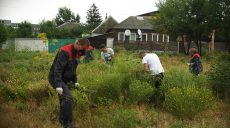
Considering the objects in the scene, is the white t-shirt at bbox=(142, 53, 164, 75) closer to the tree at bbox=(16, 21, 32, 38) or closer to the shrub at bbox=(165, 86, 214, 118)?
the shrub at bbox=(165, 86, 214, 118)

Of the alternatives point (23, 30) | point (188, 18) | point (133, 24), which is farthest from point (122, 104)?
point (23, 30)

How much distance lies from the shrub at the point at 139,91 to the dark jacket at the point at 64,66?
4.98 ft

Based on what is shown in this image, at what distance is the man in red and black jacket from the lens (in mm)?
5898

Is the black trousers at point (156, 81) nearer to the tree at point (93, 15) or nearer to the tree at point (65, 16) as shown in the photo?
the tree at point (93, 15)

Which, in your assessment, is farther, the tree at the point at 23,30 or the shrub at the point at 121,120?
the tree at the point at 23,30

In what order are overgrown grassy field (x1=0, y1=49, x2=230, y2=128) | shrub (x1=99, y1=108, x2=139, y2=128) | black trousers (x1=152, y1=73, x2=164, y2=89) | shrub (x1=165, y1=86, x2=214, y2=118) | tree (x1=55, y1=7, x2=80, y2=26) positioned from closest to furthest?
shrub (x1=99, y1=108, x2=139, y2=128)
overgrown grassy field (x1=0, y1=49, x2=230, y2=128)
shrub (x1=165, y1=86, x2=214, y2=118)
black trousers (x1=152, y1=73, x2=164, y2=89)
tree (x1=55, y1=7, x2=80, y2=26)

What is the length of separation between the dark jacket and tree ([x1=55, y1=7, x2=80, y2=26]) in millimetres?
84983

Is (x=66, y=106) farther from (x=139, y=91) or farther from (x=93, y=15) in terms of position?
(x=93, y=15)

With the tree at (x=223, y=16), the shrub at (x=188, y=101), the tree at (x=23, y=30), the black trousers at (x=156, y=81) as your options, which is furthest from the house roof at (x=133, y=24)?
the shrub at (x=188, y=101)

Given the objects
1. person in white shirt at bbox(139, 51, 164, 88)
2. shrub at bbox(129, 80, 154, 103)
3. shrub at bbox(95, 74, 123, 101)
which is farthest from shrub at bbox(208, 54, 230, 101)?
shrub at bbox(95, 74, 123, 101)

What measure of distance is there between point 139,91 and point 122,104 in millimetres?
428

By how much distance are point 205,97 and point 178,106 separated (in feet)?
1.73

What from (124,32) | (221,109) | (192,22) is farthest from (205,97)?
(124,32)

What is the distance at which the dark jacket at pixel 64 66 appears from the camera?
19.4 feet
